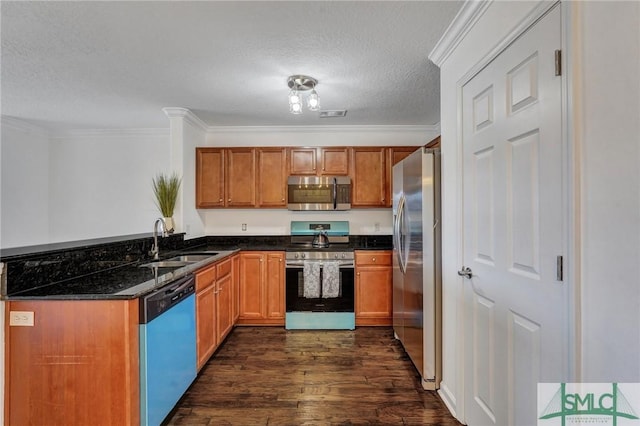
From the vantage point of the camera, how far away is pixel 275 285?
3508 mm

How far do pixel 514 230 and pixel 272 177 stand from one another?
118 inches

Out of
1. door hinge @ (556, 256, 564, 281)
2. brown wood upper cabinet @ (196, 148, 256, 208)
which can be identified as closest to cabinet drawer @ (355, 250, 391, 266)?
brown wood upper cabinet @ (196, 148, 256, 208)

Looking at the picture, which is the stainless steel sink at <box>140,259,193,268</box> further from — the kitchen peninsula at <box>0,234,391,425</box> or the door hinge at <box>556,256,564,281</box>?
the door hinge at <box>556,256,564,281</box>

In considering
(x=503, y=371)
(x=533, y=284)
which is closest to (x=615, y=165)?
(x=533, y=284)

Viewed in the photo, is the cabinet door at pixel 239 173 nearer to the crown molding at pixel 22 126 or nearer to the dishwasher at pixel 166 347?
the dishwasher at pixel 166 347

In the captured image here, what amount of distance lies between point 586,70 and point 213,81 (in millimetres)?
2620

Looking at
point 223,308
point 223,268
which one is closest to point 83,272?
point 223,268

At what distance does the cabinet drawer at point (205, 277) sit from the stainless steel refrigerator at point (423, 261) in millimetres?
1757

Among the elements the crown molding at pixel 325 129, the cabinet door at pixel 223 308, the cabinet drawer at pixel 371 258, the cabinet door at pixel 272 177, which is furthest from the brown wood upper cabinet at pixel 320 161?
the cabinet door at pixel 223 308

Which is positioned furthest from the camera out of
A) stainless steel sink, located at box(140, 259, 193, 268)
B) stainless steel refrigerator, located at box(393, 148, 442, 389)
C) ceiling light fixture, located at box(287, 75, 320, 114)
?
ceiling light fixture, located at box(287, 75, 320, 114)

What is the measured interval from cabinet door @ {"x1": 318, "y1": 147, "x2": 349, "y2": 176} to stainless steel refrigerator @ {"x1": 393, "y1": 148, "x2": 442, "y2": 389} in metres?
1.26

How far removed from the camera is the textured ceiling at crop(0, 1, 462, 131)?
1.78 metres

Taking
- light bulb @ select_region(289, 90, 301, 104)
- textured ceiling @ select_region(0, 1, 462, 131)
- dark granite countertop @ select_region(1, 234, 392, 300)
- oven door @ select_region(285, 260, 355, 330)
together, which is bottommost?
oven door @ select_region(285, 260, 355, 330)

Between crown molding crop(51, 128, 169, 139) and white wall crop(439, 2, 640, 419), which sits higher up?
crown molding crop(51, 128, 169, 139)
